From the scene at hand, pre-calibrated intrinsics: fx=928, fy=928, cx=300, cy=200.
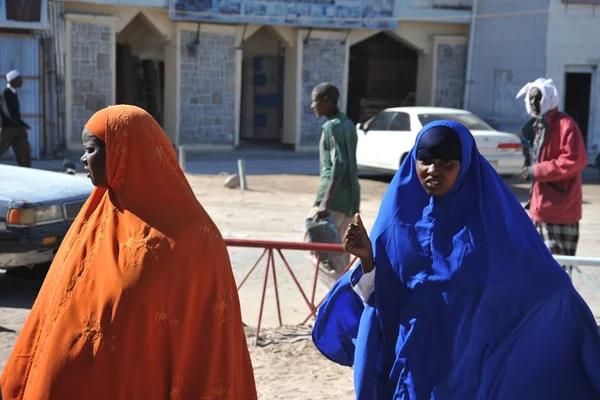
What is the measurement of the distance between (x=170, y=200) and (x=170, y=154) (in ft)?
0.58

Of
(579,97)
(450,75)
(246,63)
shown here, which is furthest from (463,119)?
(246,63)

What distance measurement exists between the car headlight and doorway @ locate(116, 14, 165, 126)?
46.0 ft

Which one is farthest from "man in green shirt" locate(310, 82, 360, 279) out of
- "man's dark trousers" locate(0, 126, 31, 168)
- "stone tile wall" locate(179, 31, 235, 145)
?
"stone tile wall" locate(179, 31, 235, 145)

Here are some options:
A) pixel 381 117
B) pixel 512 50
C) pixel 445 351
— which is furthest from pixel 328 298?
pixel 512 50

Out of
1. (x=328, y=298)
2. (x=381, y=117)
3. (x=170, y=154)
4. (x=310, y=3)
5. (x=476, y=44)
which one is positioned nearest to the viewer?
(x=170, y=154)

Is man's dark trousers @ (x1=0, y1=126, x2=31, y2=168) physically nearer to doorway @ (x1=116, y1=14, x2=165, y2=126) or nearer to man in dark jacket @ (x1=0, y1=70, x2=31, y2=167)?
man in dark jacket @ (x1=0, y1=70, x2=31, y2=167)

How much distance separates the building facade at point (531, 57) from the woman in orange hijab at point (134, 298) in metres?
18.9

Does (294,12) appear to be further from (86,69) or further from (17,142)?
(17,142)

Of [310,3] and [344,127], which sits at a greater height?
[310,3]

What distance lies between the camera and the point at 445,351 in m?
3.13

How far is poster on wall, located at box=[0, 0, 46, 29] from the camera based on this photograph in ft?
56.4

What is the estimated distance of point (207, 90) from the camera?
20094 millimetres

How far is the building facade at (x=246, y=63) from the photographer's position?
18828mm

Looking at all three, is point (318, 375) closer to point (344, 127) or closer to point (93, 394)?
point (344, 127)
